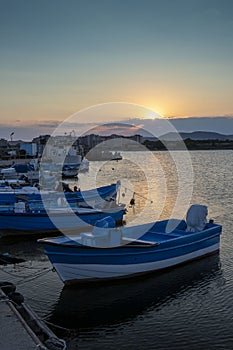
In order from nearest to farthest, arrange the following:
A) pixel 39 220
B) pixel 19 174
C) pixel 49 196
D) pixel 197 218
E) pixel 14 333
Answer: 1. pixel 14 333
2. pixel 197 218
3. pixel 39 220
4. pixel 49 196
5. pixel 19 174

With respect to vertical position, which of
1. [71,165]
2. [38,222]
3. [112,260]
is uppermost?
[71,165]

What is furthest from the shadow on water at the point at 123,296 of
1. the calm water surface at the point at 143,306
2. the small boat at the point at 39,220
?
the small boat at the point at 39,220

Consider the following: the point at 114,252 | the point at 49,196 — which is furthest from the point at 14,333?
the point at 49,196

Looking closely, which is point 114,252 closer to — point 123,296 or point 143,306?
point 123,296

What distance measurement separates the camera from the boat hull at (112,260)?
1393cm

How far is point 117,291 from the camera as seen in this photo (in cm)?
1417

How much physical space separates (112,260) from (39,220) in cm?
870

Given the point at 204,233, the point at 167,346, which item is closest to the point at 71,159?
the point at 204,233

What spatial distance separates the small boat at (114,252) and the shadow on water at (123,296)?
343mm

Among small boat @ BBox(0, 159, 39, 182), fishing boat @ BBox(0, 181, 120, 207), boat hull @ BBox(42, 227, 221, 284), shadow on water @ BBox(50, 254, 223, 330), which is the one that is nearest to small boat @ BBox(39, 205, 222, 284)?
boat hull @ BBox(42, 227, 221, 284)

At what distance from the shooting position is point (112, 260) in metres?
14.3

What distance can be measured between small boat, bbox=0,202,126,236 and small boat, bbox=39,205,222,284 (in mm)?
6000

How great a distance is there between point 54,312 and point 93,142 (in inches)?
4830

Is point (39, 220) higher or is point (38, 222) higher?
point (39, 220)
